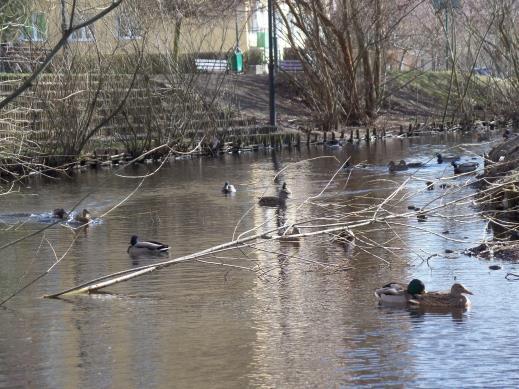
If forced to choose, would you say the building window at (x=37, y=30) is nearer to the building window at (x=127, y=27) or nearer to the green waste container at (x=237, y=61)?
the building window at (x=127, y=27)

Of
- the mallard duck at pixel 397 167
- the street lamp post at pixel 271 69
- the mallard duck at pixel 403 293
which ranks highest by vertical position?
the street lamp post at pixel 271 69

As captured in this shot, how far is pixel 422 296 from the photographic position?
42.1 feet

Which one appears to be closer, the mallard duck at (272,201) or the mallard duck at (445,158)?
the mallard duck at (272,201)

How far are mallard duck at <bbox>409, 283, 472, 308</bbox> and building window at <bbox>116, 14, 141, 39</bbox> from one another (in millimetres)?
18868

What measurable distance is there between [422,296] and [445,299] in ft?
1.13

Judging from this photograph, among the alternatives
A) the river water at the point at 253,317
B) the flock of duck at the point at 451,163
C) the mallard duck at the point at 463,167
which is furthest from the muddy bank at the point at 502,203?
the flock of duck at the point at 451,163

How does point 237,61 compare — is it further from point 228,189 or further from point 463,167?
point 228,189

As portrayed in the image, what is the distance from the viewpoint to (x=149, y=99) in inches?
1303

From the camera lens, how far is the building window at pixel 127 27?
98.6 feet

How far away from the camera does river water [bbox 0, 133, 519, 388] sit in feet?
34.4

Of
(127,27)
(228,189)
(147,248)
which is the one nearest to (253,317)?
(147,248)

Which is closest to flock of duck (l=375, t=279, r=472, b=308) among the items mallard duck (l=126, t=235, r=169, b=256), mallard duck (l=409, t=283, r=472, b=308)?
mallard duck (l=409, t=283, r=472, b=308)

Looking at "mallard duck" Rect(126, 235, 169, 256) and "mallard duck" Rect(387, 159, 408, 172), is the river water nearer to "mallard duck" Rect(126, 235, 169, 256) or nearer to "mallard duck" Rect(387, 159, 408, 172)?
"mallard duck" Rect(126, 235, 169, 256)

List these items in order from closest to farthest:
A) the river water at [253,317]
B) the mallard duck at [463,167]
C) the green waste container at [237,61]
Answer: the river water at [253,317] → the mallard duck at [463,167] → the green waste container at [237,61]
